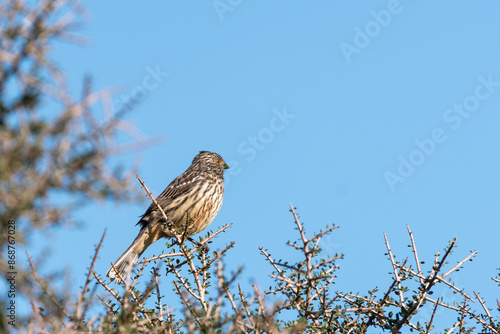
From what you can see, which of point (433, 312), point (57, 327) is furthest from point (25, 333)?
point (433, 312)

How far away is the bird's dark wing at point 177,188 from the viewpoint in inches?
333

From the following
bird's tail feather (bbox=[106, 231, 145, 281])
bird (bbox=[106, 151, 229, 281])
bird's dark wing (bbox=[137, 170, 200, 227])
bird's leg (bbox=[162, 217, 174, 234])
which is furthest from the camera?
bird's dark wing (bbox=[137, 170, 200, 227])

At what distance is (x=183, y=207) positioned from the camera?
8258mm

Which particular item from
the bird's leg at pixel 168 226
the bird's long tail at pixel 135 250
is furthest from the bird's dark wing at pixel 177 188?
the bird's leg at pixel 168 226

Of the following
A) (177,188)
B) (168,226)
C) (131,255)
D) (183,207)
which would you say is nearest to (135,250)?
(131,255)

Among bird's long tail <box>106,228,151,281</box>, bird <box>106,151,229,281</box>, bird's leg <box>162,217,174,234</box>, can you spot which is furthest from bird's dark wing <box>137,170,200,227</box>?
bird's leg <box>162,217,174,234</box>

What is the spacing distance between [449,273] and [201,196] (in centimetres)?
420

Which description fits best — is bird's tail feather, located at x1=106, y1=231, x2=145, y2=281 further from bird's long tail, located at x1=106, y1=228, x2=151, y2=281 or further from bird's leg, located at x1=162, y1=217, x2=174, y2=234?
bird's leg, located at x1=162, y1=217, x2=174, y2=234

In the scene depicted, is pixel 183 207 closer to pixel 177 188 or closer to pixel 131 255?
pixel 177 188

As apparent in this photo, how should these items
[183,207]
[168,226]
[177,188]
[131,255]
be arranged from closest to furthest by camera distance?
1. [168,226]
2. [131,255]
3. [183,207]
4. [177,188]

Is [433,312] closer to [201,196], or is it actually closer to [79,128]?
[79,128]

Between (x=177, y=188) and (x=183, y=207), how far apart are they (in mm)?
456

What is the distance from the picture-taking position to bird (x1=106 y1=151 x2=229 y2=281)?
7.98 metres

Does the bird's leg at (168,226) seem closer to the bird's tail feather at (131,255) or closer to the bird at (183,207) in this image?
the bird at (183,207)
